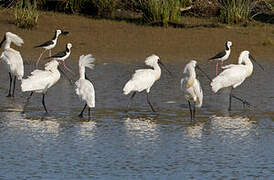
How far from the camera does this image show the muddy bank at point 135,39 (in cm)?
1772

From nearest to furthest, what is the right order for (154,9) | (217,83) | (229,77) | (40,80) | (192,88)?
(192,88) < (40,80) < (217,83) < (229,77) < (154,9)

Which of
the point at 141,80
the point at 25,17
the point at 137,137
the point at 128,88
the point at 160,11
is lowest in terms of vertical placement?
the point at 137,137

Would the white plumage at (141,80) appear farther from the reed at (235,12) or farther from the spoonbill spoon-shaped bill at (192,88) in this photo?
the reed at (235,12)

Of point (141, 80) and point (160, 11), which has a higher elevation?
point (160, 11)

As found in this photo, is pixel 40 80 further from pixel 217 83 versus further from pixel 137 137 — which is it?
pixel 217 83

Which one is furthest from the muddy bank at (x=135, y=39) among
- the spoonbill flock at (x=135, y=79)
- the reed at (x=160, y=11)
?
the spoonbill flock at (x=135, y=79)

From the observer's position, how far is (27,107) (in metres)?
11.9

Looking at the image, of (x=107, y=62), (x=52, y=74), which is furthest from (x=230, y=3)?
(x=52, y=74)

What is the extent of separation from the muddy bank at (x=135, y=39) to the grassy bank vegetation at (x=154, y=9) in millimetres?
307

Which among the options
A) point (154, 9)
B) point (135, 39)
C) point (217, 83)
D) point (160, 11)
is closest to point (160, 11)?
point (160, 11)

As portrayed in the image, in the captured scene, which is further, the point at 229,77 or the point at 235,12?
the point at 235,12

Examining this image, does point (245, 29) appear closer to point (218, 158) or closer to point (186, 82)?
point (186, 82)

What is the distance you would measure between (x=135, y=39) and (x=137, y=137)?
9.28 m

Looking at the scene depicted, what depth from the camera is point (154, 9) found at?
63.5 feet
